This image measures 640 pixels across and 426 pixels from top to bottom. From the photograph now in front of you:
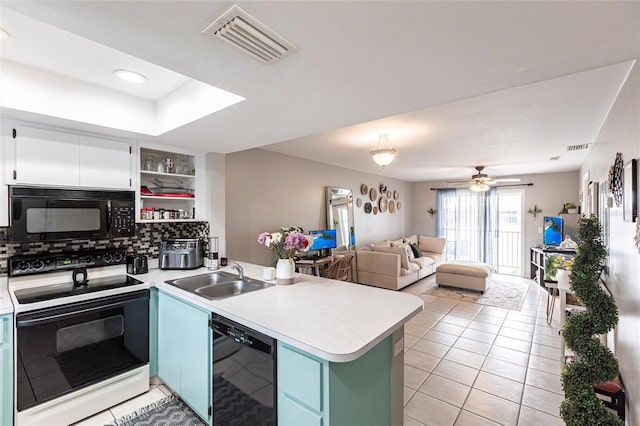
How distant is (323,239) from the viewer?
4.80 meters

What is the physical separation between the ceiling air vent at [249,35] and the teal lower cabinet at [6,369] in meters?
2.13

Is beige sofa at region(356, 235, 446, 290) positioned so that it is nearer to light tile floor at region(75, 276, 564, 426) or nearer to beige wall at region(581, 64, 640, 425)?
light tile floor at region(75, 276, 564, 426)

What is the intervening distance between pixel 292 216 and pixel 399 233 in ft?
14.2

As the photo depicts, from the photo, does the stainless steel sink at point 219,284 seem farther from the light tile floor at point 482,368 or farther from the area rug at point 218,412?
the light tile floor at point 482,368

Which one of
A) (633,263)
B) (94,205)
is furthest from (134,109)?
(633,263)

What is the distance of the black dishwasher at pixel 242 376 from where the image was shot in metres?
1.46

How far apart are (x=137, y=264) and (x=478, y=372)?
3.35 meters

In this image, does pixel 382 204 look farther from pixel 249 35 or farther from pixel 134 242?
pixel 249 35

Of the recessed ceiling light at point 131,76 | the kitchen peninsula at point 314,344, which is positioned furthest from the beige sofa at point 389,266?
the recessed ceiling light at point 131,76

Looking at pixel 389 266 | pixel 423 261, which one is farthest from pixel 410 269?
pixel 423 261

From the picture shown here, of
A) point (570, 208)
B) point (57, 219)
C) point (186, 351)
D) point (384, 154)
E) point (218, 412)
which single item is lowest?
point (218, 412)

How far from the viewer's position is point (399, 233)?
26.0 ft

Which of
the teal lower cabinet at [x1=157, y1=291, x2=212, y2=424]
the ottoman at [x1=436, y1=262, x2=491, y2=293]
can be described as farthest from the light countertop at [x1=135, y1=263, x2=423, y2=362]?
the ottoman at [x1=436, y1=262, x2=491, y2=293]

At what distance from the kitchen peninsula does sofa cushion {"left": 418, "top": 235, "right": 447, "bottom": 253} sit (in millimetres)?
5663
